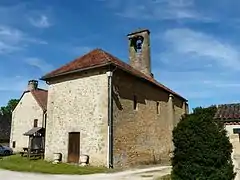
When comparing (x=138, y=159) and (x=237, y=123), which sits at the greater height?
(x=237, y=123)

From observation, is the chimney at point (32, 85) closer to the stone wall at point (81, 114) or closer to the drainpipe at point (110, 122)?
the stone wall at point (81, 114)

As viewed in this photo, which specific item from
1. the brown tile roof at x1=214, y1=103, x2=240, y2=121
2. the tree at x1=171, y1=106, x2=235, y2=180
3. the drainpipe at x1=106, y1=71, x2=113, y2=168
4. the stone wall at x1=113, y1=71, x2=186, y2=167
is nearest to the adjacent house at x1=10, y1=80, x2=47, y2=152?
the stone wall at x1=113, y1=71, x2=186, y2=167

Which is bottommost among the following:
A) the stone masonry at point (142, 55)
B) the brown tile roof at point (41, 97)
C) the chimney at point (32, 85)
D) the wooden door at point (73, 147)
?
the wooden door at point (73, 147)

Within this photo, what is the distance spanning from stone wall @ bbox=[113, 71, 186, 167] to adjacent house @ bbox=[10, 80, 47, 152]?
42.3 ft

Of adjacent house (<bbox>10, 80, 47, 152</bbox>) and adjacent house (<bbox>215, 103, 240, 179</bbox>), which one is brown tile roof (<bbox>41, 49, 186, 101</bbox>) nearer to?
adjacent house (<bbox>215, 103, 240, 179</bbox>)

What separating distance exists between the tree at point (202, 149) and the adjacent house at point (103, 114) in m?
7.69

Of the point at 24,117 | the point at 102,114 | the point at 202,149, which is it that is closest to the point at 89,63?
the point at 102,114

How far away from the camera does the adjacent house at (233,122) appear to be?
32.9 ft

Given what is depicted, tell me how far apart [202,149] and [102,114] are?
8974 mm

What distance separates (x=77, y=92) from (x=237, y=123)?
1080 centimetres

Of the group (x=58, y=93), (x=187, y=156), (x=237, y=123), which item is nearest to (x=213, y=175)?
(x=187, y=156)

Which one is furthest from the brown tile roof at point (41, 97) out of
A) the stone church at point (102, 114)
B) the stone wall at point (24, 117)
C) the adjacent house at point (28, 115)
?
the stone church at point (102, 114)

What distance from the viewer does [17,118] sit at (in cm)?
3328

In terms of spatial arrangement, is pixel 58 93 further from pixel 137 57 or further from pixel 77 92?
pixel 137 57
